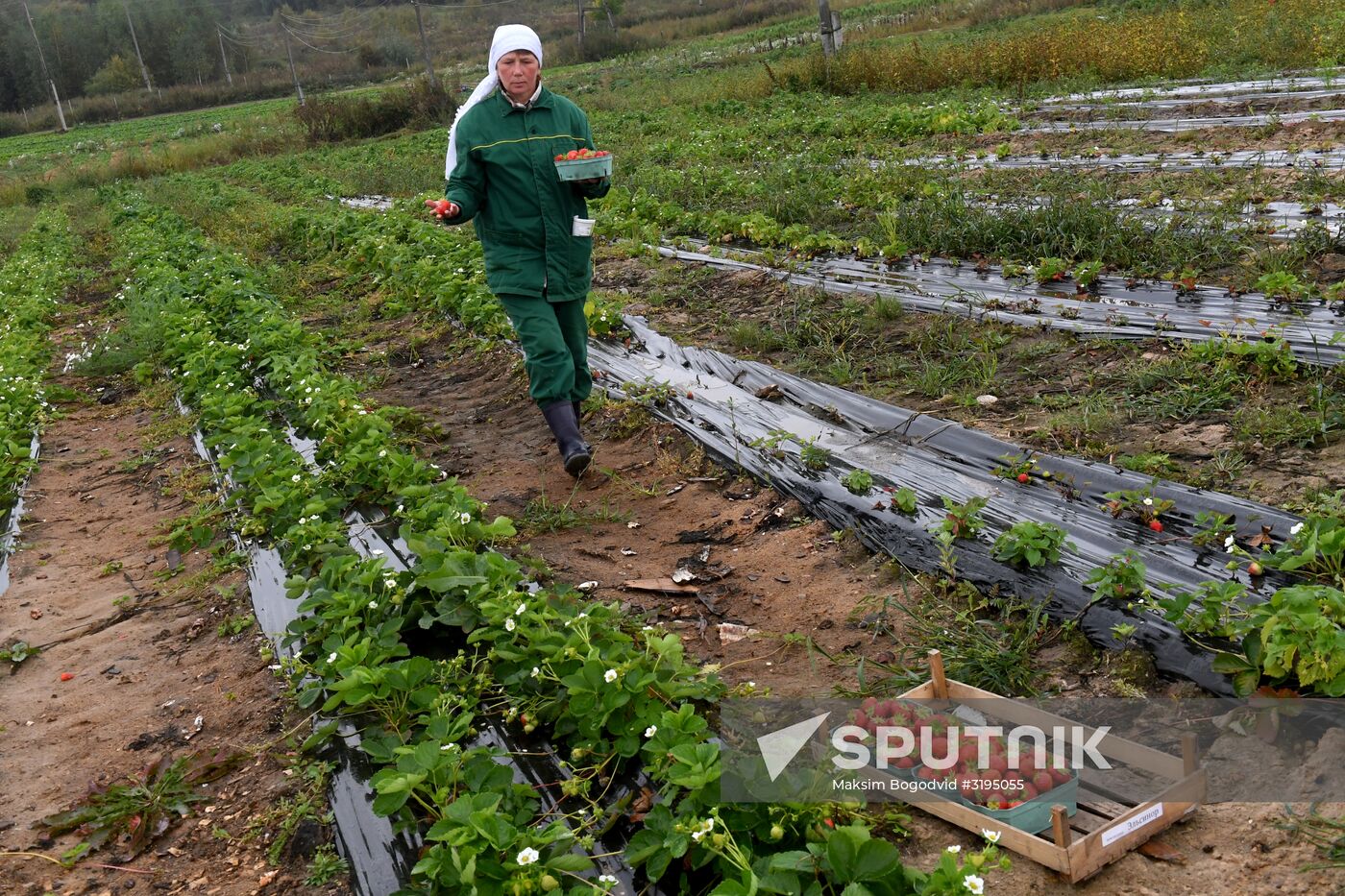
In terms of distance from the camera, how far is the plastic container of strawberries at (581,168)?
178 inches

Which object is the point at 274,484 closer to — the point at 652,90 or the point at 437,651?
the point at 437,651

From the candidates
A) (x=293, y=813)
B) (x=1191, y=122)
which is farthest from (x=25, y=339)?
(x=1191, y=122)

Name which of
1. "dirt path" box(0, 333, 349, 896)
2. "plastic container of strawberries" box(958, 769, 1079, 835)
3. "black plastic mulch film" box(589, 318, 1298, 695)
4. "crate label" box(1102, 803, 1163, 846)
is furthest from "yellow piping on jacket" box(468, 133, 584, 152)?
"crate label" box(1102, 803, 1163, 846)

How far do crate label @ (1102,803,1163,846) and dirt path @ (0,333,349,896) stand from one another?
1.84 metres

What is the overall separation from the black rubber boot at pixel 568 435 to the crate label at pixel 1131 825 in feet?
9.77

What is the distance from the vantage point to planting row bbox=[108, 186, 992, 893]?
7.52ft

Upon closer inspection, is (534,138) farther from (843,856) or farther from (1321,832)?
(1321,832)

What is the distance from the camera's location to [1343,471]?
3.65m

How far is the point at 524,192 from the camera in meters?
4.64

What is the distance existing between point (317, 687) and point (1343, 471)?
11.6 feet

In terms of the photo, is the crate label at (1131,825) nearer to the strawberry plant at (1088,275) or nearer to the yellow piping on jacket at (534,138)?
the yellow piping on jacket at (534,138)

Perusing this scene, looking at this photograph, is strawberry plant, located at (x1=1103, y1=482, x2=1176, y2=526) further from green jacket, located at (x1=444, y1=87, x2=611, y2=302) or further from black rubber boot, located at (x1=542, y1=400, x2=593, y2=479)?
green jacket, located at (x1=444, y1=87, x2=611, y2=302)

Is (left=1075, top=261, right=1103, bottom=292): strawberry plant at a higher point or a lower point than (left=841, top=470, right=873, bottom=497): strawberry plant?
higher

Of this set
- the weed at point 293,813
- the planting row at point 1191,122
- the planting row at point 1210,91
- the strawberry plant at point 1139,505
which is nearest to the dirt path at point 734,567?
the strawberry plant at point 1139,505
